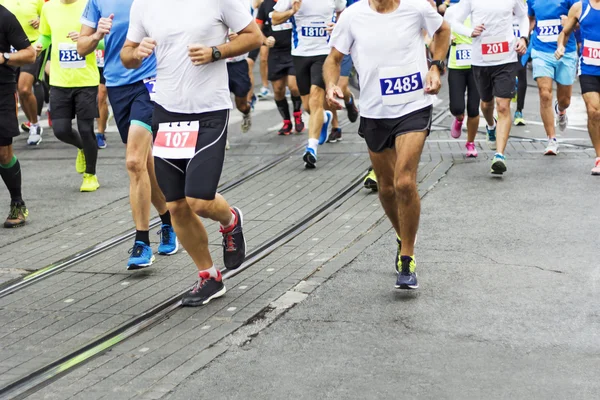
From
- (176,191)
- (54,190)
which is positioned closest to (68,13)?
(54,190)

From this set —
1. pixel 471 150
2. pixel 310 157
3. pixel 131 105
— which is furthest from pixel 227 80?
pixel 471 150

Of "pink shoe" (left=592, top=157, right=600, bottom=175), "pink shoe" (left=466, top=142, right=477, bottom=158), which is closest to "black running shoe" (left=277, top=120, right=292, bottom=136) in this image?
"pink shoe" (left=466, top=142, right=477, bottom=158)

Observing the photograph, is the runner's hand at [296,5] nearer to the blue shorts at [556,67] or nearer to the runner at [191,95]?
the blue shorts at [556,67]

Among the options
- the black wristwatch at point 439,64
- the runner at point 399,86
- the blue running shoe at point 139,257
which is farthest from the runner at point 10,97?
the black wristwatch at point 439,64

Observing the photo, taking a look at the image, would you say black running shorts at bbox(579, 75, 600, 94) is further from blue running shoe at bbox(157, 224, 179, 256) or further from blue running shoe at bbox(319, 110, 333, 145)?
blue running shoe at bbox(157, 224, 179, 256)

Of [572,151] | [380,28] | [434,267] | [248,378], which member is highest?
[380,28]

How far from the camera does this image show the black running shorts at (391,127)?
6.64 m

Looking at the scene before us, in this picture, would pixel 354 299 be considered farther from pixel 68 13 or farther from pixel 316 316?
pixel 68 13

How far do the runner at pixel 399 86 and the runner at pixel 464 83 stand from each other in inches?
191

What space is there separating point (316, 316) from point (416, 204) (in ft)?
3.49

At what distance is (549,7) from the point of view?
38.7 ft

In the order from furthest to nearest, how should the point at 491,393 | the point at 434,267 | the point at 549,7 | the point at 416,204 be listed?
1. the point at 549,7
2. the point at 434,267
3. the point at 416,204
4. the point at 491,393

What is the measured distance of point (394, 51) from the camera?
264 inches

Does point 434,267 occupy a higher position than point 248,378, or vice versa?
point 248,378
